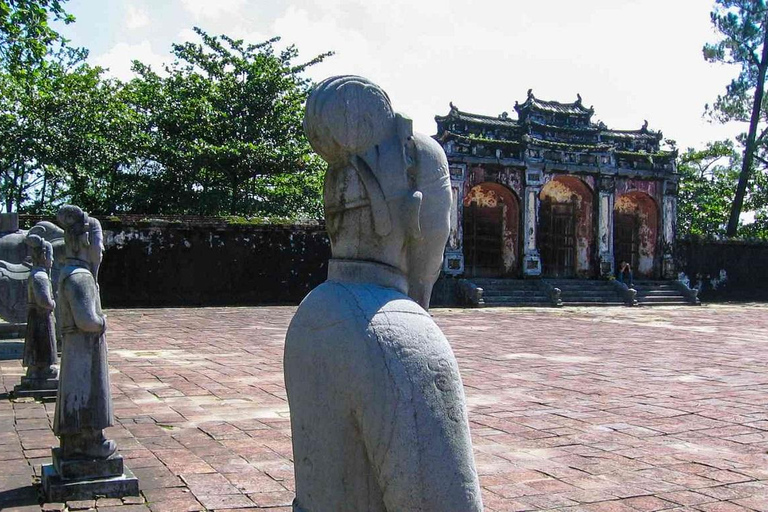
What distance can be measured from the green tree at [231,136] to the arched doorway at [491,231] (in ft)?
14.9

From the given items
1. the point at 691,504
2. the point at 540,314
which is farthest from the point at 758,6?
the point at 691,504

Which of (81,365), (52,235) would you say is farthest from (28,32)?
(81,365)

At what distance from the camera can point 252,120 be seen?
21.0 meters

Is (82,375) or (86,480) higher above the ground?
(82,375)

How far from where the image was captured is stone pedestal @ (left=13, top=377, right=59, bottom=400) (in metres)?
6.33

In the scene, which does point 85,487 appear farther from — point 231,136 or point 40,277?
point 231,136

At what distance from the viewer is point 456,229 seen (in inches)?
827

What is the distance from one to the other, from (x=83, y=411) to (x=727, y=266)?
24392 millimetres

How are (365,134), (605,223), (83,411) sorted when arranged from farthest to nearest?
(605,223), (83,411), (365,134)

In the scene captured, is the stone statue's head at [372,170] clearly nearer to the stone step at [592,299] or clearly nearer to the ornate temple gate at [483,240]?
the stone step at [592,299]

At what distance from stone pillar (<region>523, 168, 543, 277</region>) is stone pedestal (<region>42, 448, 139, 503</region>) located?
18.7 m

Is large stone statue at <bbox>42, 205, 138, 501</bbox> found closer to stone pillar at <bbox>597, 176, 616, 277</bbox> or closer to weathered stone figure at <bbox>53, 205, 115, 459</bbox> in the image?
weathered stone figure at <bbox>53, 205, 115, 459</bbox>

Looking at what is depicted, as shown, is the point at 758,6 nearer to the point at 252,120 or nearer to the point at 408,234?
the point at 252,120

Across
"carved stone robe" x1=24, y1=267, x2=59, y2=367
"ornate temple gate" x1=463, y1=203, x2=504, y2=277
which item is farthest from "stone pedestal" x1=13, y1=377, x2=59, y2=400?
"ornate temple gate" x1=463, y1=203, x2=504, y2=277
